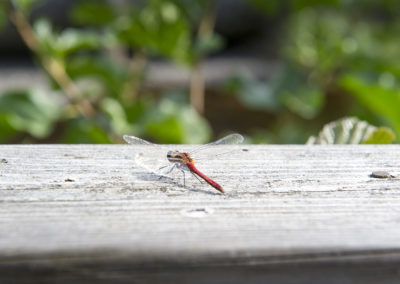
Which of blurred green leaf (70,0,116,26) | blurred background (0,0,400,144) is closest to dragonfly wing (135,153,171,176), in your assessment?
blurred background (0,0,400,144)

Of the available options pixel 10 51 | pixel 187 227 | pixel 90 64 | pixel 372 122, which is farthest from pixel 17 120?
pixel 10 51

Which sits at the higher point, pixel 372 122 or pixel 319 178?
pixel 372 122

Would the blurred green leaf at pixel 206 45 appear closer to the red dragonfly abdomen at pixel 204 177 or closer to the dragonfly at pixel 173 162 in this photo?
the dragonfly at pixel 173 162

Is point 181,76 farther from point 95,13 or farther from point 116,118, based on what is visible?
point 116,118

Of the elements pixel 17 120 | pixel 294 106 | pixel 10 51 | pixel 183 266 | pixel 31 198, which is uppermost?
pixel 10 51

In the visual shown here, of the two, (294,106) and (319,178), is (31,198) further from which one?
(294,106)

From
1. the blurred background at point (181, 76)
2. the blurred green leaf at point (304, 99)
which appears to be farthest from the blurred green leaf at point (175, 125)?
the blurred green leaf at point (304, 99)

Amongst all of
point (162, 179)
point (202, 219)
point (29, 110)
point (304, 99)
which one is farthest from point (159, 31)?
point (202, 219)
